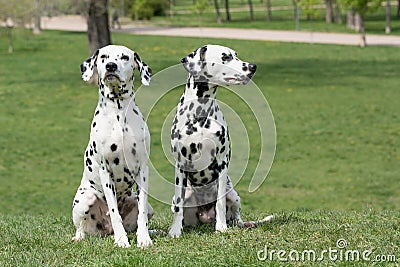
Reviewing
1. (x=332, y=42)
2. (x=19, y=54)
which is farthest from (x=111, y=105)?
(x=332, y=42)

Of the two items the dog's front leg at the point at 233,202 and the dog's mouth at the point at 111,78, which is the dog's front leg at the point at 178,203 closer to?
the dog's front leg at the point at 233,202

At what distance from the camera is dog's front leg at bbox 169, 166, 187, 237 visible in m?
6.85

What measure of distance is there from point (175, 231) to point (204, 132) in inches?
34.0

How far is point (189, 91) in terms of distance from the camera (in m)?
6.82

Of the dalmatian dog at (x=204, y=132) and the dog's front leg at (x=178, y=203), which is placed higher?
the dalmatian dog at (x=204, y=132)

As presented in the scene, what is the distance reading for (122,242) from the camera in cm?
643

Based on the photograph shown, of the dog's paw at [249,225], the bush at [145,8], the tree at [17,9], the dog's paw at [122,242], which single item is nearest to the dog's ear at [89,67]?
the dog's paw at [122,242]

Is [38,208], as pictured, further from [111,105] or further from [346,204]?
[111,105]

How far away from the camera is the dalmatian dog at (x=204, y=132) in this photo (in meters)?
6.68

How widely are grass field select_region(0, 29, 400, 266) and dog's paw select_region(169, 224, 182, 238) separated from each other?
8 cm

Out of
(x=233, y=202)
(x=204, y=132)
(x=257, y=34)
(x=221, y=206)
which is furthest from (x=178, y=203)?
(x=257, y=34)

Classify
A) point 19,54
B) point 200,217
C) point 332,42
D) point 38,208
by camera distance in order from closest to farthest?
point 200,217
point 38,208
point 19,54
point 332,42

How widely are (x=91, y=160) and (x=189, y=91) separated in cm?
97

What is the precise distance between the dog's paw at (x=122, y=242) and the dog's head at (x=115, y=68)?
1133 millimetres
